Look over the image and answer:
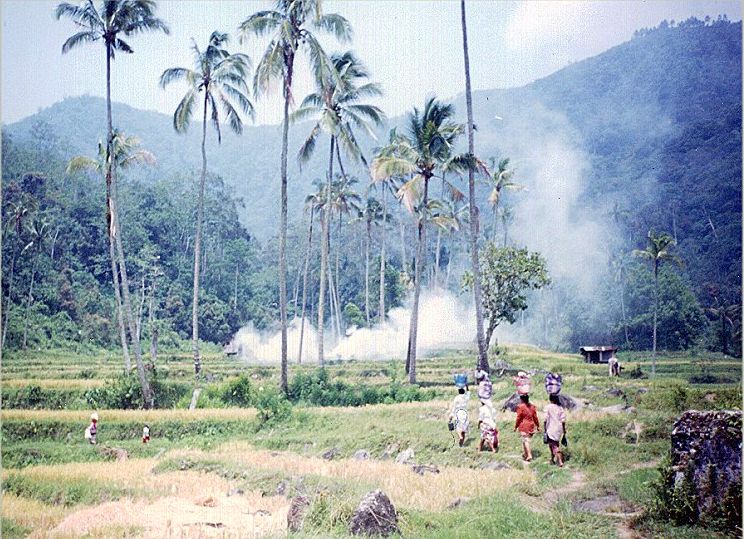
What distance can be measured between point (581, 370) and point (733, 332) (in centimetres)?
150

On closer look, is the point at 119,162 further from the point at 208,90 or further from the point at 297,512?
the point at 297,512

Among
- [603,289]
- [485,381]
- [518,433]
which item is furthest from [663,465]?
[603,289]

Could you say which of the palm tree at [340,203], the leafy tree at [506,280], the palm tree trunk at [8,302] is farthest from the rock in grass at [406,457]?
the palm tree trunk at [8,302]

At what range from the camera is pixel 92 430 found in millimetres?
6613

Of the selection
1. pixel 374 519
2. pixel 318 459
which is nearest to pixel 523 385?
pixel 374 519

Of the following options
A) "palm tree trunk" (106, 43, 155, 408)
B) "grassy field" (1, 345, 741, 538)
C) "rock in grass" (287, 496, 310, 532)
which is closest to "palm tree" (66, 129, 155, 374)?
"palm tree trunk" (106, 43, 155, 408)

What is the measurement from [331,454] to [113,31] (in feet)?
16.4

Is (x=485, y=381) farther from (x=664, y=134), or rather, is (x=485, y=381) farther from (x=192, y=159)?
(x=192, y=159)

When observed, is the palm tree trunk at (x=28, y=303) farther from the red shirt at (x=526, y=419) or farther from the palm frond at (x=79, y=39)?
the red shirt at (x=526, y=419)

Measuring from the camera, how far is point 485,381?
6.45 meters

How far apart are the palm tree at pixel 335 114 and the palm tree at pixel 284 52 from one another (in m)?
0.17

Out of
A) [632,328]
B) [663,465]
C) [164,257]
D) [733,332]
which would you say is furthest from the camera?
[164,257]

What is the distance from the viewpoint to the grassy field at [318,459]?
522cm

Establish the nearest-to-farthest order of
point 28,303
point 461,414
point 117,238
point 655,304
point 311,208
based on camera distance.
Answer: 1. point 461,414
2. point 655,304
3. point 28,303
4. point 117,238
5. point 311,208
